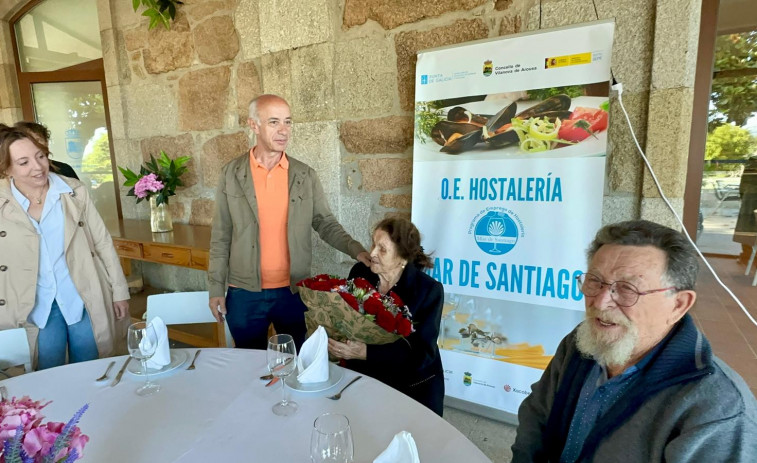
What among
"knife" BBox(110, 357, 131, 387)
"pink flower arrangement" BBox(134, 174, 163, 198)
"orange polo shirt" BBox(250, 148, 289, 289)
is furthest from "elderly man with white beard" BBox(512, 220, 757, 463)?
"pink flower arrangement" BBox(134, 174, 163, 198)

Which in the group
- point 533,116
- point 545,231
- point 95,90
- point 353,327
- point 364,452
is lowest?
point 364,452

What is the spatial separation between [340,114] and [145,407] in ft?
6.72

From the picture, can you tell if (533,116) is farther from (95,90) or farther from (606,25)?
(95,90)

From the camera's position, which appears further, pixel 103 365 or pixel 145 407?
pixel 103 365

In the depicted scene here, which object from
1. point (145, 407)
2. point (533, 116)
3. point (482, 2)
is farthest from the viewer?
point (482, 2)

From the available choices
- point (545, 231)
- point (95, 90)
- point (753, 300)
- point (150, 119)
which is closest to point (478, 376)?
point (545, 231)

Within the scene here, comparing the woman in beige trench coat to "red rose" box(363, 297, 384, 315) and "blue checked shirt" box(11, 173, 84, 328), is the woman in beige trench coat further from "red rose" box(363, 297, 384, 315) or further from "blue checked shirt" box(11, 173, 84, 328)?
"red rose" box(363, 297, 384, 315)

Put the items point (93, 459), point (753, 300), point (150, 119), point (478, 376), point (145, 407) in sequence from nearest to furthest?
point (93, 459) < point (145, 407) < point (478, 376) < point (753, 300) < point (150, 119)

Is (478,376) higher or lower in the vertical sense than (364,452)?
lower

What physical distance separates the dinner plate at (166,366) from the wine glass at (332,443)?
820 millimetres

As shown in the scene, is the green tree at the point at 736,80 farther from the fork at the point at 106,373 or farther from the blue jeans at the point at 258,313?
the fork at the point at 106,373

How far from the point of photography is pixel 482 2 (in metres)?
2.21

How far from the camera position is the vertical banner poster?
1.94m

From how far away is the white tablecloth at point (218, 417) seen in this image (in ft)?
3.37
